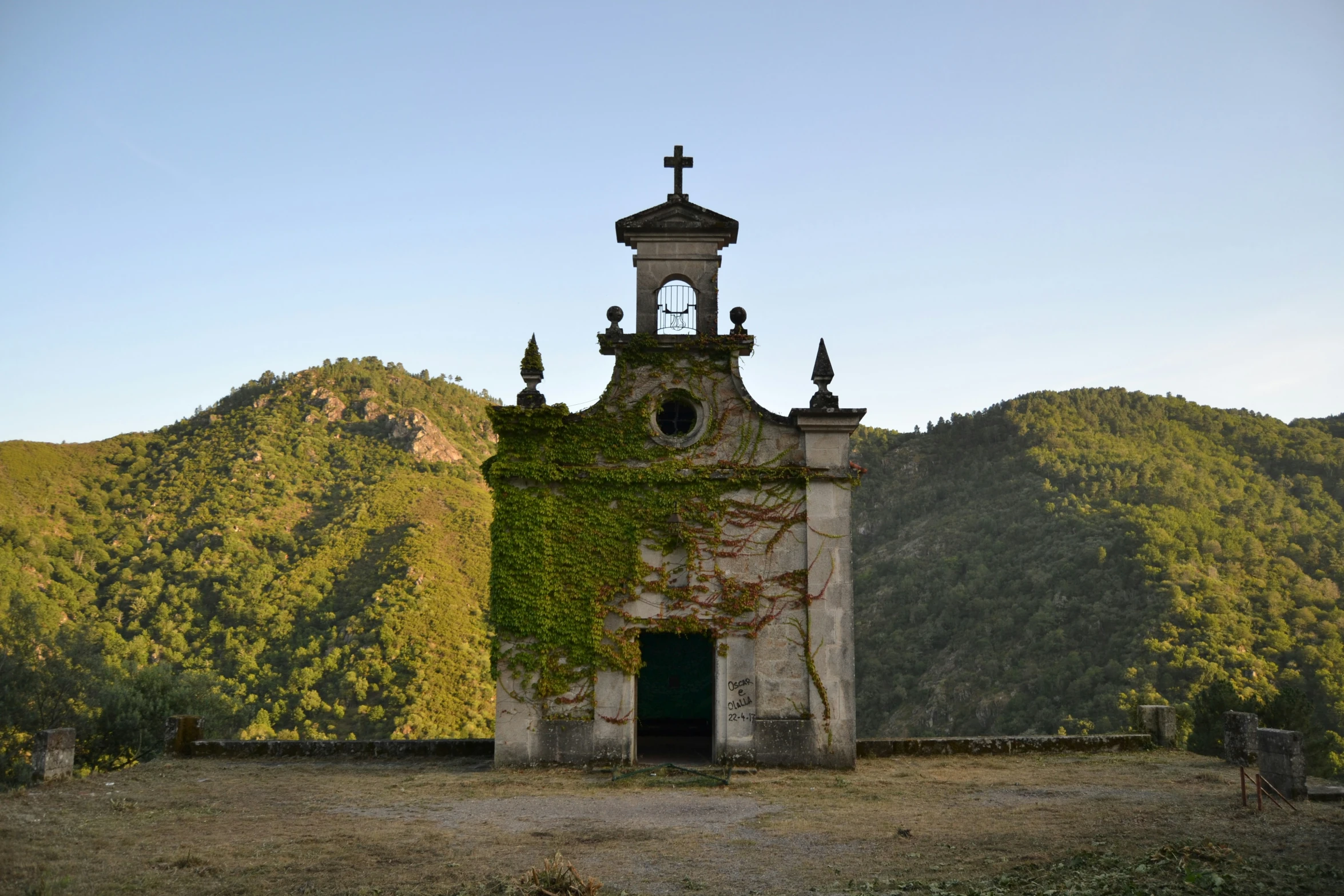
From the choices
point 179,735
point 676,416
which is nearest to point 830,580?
point 676,416

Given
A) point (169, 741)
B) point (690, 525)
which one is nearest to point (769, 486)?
point (690, 525)

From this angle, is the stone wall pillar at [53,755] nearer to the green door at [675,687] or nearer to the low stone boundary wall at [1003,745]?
the green door at [675,687]

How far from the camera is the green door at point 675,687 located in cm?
2077

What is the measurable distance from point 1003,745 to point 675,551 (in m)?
7.43

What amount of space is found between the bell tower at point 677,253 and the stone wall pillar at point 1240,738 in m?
11.3

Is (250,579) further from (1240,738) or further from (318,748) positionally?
(1240,738)

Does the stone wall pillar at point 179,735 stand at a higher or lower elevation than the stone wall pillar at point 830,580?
lower

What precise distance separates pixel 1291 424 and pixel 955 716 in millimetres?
37904

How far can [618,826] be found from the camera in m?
11.1

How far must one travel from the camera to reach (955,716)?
4209 centimetres

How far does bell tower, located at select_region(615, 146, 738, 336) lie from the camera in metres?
17.5

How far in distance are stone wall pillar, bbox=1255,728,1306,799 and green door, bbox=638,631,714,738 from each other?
A: 11514 mm

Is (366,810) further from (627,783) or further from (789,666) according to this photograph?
(789,666)

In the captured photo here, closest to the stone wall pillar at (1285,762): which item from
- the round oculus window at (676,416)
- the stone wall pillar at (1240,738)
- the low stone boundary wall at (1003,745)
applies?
the stone wall pillar at (1240,738)
